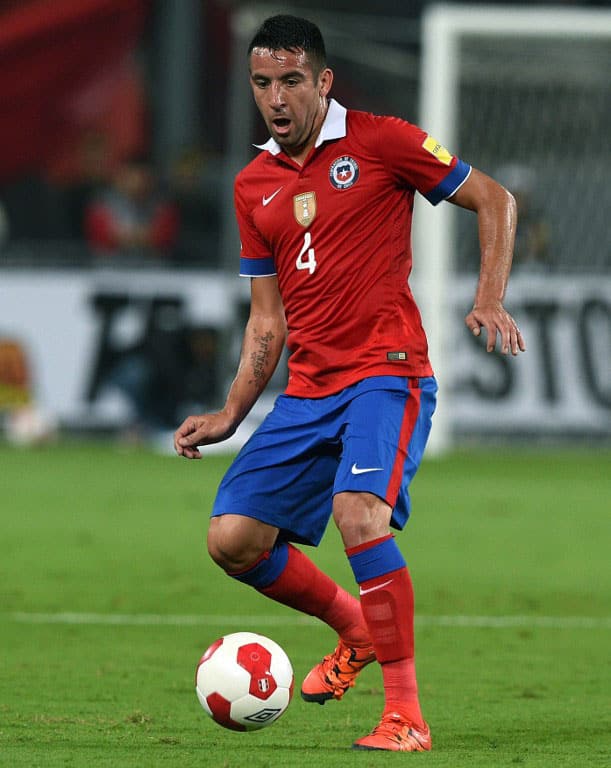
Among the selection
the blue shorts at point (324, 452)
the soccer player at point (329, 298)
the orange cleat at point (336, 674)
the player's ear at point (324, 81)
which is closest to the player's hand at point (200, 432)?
the soccer player at point (329, 298)

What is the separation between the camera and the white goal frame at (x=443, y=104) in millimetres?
15344

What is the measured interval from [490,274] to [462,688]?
1594 millimetres

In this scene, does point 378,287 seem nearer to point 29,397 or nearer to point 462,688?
point 462,688

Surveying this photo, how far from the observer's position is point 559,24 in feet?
51.1

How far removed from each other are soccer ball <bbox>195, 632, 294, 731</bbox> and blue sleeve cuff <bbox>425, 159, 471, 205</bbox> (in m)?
1.46

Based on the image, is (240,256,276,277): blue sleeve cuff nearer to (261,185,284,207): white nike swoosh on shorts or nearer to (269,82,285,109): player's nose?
(261,185,284,207): white nike swoosh on shorts

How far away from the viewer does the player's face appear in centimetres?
542

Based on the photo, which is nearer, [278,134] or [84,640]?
[278,134]

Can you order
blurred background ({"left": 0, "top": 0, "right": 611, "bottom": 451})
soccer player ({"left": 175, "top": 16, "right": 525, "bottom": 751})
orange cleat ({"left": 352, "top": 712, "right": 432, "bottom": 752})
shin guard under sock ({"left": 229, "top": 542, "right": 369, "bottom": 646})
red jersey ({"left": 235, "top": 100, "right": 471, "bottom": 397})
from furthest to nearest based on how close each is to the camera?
blurred background ({"left": 0, "top": 0, "right": 611, "bottom": 451}) < shin guard under sock ({"left": 229, "top": 542, "right": 369, "bottom": 646}) < red jersey ({"left": 235, "top": 100, "right": 471, "bottom": 397}) < soccer player ({"left": 175, "top": 16, "right": 525, "bottom": 751}) < orange cleat ({"left": 352, "top": 712, "right": 432, "bottom": 752})

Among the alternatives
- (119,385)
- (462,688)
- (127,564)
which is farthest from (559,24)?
(462,688)

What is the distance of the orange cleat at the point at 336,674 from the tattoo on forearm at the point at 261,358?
90 centimetres

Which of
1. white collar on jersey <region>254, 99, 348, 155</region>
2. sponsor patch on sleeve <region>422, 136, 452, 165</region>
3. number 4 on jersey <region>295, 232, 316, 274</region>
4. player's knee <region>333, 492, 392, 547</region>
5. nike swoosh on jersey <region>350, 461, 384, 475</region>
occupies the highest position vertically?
white collar on jersey <region>254, 99, 348, 155</region>

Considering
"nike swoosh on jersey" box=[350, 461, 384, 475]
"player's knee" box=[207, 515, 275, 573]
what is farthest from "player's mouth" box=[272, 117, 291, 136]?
"player's knee" box=[207, 515, 275, 573]

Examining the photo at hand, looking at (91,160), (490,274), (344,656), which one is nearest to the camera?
(490,274)
